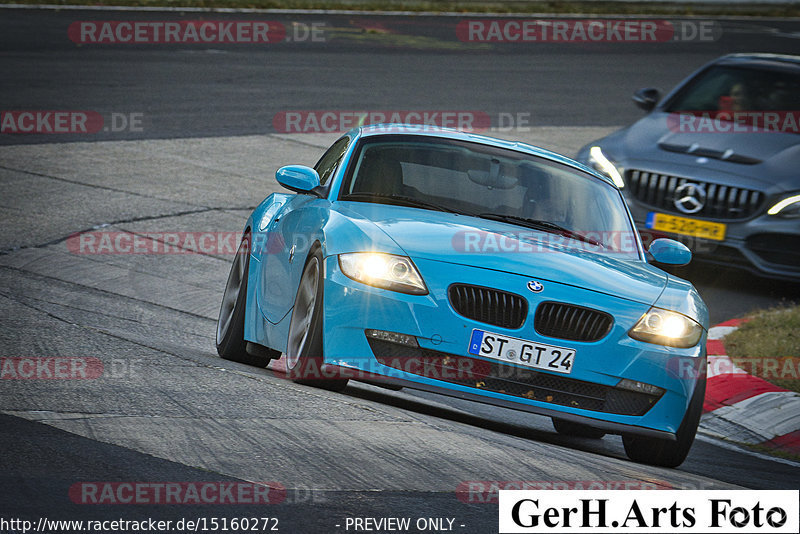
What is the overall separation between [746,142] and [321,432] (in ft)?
25.2

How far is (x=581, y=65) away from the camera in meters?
26.8

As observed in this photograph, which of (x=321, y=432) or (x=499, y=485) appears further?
(x=321, y=432)

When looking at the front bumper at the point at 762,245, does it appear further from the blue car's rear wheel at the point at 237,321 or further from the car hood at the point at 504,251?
the blue car's rear wheel at the point at 237,321

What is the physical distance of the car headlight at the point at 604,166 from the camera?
40.7 ft

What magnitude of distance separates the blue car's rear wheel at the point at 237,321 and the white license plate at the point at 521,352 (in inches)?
73.8

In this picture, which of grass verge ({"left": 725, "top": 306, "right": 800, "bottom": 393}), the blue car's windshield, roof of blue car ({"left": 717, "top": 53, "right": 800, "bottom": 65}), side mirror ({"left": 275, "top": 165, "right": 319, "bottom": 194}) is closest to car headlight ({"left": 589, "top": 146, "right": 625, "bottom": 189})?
grass verge ({"left": 725, "top": 306, "right": 800, "bottom": 393})

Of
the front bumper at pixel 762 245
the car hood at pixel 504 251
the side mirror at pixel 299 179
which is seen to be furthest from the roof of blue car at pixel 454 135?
the front bumper at pixel 762 245

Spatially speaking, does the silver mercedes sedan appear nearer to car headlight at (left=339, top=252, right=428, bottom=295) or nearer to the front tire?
the front tire

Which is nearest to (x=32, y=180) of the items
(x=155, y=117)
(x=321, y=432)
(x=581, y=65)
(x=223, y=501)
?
(x=155, y=117)

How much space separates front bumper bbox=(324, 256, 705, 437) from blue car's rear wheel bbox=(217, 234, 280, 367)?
1.54m

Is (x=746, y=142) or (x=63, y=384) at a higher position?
(x=746, y=142)

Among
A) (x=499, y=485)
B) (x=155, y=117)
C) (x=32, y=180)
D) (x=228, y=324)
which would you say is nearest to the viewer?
(x=499, y=485)

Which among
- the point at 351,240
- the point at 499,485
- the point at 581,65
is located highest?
the point at 581,65

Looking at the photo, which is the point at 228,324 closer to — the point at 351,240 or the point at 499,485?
the point at 351,240
